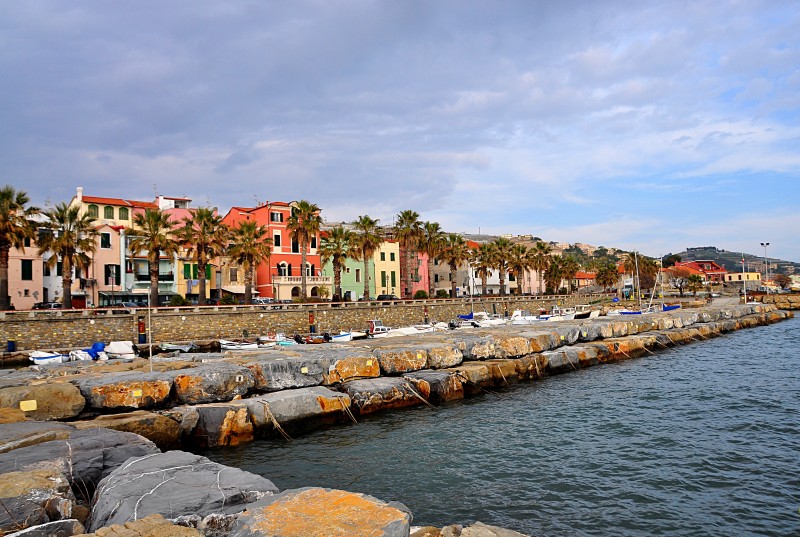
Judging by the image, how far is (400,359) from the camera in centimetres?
2416

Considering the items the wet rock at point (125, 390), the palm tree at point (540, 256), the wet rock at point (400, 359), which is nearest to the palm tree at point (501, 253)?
the palm tree at point (540, 256)

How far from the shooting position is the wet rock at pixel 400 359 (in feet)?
77.9

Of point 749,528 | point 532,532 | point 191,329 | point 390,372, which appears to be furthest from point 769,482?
point 191,329

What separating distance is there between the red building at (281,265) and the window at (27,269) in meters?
22.1

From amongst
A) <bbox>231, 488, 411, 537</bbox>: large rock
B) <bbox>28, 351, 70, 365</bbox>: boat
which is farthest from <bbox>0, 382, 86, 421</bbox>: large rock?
<bbox>28, 351, 70, 365</bbox>: boat

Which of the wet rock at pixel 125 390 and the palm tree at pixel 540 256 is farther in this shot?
the palm tree at pixel 540 256

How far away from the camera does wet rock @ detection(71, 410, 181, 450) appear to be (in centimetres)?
1426

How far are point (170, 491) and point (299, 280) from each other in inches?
2219

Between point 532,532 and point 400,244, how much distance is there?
224ft

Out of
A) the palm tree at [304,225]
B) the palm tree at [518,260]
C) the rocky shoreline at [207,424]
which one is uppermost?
the palm tree at [304,225]

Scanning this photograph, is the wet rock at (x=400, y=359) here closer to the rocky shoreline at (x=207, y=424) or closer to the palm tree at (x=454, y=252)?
the rocky shoreline at (x=207, y=424)

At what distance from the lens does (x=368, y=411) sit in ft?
67.7

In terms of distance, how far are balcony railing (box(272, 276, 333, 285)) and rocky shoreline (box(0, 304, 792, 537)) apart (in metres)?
36.3

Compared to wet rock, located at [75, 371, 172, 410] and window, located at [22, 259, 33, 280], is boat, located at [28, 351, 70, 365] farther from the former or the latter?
window, located at [22, 259, 33, 280]
